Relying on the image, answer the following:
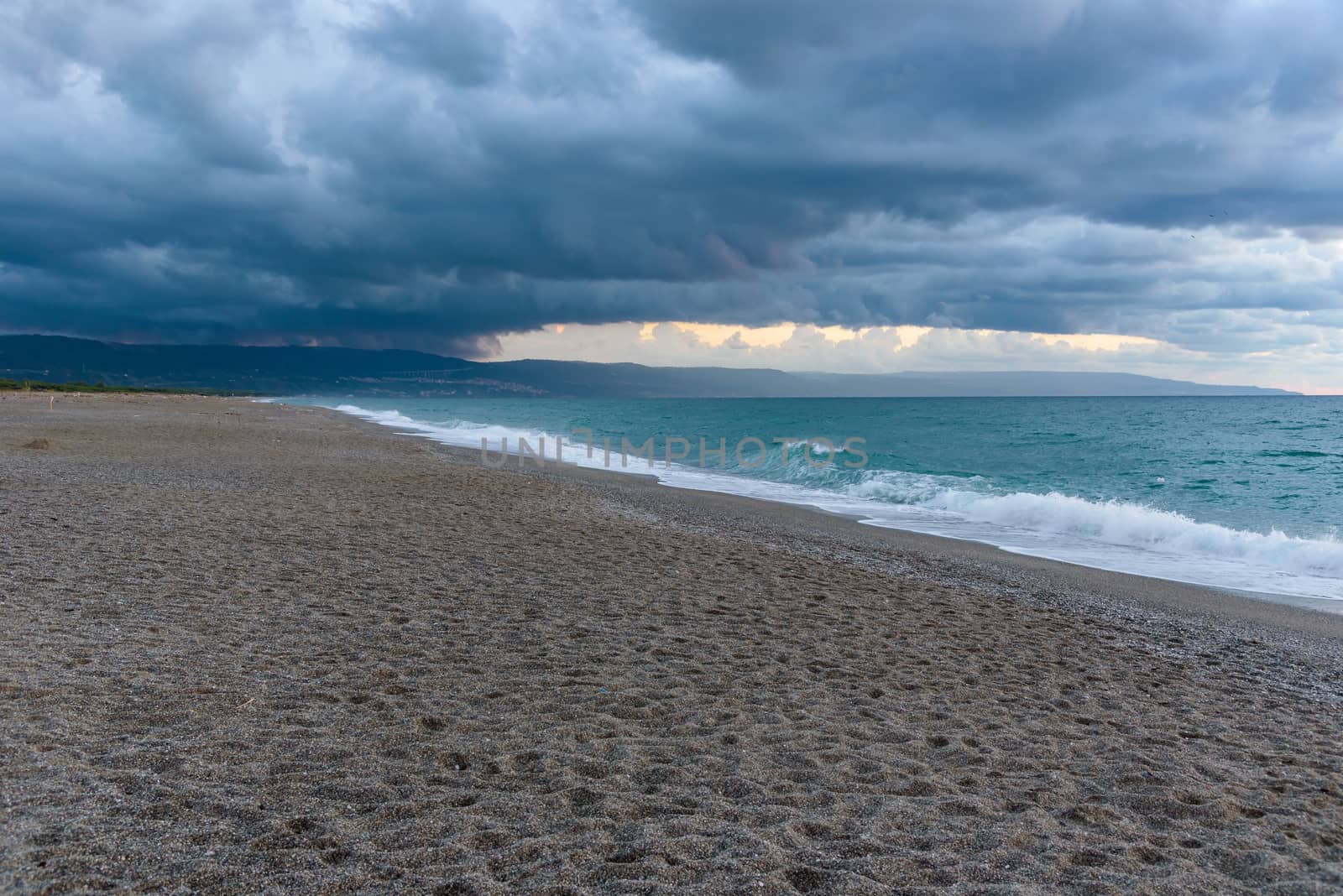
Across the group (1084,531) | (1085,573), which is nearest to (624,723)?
(1085,573)

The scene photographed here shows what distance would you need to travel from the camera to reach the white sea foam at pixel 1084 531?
1353 centimetres

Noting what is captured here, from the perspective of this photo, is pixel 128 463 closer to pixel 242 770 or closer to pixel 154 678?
pixel 154 678

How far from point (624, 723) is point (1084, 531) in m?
15.8

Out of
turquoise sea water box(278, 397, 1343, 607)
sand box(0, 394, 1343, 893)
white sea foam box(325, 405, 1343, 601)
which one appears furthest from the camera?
turquoise sea water box(278, 397, 1343, 607)

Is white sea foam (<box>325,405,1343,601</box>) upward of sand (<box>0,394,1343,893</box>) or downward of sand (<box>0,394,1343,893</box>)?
downward

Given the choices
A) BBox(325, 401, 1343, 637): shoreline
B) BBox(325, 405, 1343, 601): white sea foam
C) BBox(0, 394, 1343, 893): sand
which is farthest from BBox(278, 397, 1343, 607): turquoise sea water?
BBox(0, 394, 1343, 893): sand

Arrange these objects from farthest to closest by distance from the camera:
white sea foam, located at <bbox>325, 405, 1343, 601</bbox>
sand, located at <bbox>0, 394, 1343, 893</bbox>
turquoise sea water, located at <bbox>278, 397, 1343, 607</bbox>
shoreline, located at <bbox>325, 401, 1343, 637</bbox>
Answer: turquoise sea water, located at <bbox>278, 397, 1343, 607</bbox>
white sea foam, located at <bbox>325, 405, 1343, 601</bbox>
shoreline, located at <bbox>325, 401, 1343, 637</bbox>
sand, located at <bbox>0, 394, 1343, 893</bbox>

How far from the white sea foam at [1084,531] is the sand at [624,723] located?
305cm

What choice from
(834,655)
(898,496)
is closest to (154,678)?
(834,655)

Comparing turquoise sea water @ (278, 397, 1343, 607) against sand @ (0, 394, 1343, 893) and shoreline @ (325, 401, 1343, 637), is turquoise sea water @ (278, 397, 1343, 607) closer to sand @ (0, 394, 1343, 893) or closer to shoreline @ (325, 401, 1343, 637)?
shoreline @ (325, 401, 1343, 637)

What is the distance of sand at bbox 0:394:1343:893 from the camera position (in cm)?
361

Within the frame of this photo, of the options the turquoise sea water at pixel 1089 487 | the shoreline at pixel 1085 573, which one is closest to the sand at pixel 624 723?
the shoreline at pixel 1085 573

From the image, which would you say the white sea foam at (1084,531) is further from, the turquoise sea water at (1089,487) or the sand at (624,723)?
the sand at (624,723)

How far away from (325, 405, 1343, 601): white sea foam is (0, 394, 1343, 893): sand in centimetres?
305
